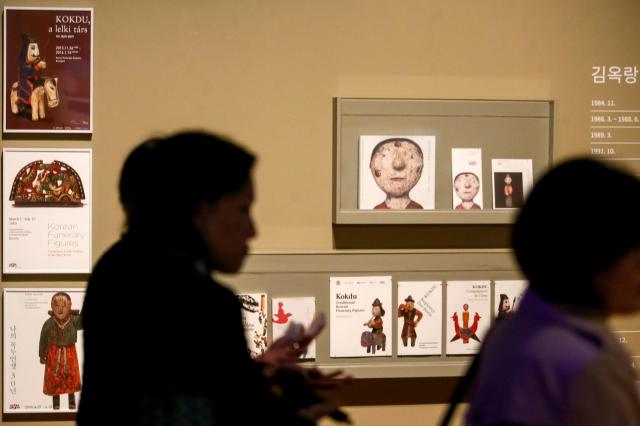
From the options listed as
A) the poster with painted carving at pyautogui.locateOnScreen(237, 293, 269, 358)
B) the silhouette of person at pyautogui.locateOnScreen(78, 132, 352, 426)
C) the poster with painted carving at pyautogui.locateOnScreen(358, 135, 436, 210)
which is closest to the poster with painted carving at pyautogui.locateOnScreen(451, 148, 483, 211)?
the poster with painted carving at pyautogui.locateOnScreen(358, 135, 436, 210)

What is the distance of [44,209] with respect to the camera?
134 inches

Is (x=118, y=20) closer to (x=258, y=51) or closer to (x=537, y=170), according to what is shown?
(x=258, y=51)

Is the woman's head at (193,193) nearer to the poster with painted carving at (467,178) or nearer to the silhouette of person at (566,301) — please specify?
the silhouette of person at (566,301)

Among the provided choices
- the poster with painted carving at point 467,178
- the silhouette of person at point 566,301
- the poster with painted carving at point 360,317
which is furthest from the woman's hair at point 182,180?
the poster with painted carving at point 467,178

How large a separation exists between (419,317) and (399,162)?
69 cm

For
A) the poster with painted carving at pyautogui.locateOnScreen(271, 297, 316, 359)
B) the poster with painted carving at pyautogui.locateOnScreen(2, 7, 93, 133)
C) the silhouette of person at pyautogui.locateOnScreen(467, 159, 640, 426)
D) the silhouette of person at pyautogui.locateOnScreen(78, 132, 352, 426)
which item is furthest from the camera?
the poster with painted carving at pyautogui.locateOnScreen(271, 297, 316, 359)

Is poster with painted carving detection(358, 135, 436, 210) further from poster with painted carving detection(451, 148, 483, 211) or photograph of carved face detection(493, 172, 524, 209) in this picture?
photograph of carved face detection(493, 172, 524, 209)

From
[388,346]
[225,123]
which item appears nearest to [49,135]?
[225,123]

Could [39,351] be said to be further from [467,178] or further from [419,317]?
[467,178]

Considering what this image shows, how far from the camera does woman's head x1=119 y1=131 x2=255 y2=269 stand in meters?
1.63

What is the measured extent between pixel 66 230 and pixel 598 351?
105 inches

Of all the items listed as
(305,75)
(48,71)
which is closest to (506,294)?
(305,75)

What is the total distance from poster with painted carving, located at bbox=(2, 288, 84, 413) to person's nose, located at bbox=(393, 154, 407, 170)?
1456mm

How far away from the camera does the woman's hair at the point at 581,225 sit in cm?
126
